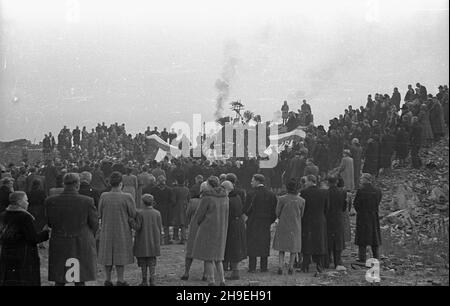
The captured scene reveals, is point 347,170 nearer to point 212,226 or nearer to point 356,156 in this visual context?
point 356,156

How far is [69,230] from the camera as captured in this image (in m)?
6.95

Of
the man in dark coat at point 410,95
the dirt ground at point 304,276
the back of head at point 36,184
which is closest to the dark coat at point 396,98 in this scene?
the man in dark coat at point 410,95

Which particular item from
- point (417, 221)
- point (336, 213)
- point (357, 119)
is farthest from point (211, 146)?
point (336, 213)

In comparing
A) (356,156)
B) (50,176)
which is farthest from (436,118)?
(50,176)

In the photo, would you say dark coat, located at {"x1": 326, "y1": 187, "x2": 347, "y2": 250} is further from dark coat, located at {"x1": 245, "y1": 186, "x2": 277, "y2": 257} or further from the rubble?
the rubble

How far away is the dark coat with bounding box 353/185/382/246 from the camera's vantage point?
9.95m

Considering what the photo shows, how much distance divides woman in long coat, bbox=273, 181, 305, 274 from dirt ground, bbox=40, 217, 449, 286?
499mm

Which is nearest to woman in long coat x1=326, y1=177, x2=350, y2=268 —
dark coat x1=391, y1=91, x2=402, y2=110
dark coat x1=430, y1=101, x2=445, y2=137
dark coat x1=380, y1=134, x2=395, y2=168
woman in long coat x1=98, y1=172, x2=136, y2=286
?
woman in long coat x1=98, y1=172, x2=136, y2=286

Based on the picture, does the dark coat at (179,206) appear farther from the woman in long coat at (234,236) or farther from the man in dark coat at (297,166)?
the man in dark coat at (297,166)

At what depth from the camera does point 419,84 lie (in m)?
21.1

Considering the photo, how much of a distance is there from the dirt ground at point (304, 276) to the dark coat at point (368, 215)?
62cm

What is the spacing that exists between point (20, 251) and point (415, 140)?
1421 cm

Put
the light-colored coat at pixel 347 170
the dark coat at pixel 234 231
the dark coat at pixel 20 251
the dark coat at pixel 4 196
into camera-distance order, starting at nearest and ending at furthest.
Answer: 1. the dark coat at pixel 20 251
2. the dark coat at pixel 234 231
3. the dark coat at pixel 4 196
4. the light-colored coat at pixel 347 170

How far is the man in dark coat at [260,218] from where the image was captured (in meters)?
9.48
